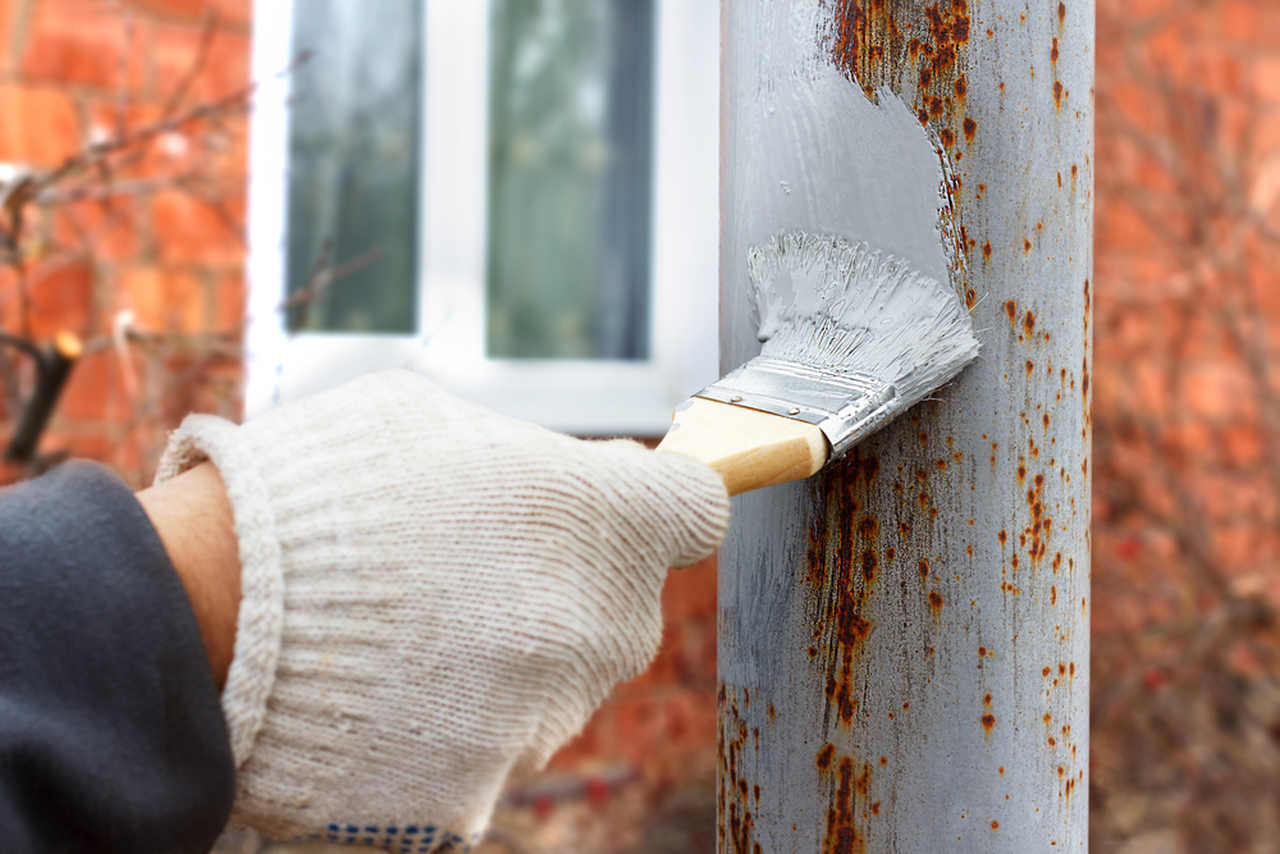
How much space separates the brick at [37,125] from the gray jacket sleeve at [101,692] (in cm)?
180

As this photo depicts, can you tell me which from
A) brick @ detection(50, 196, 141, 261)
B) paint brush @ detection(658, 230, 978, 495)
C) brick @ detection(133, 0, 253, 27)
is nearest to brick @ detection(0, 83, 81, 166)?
brick @ detection(50, 196, 141, 261)

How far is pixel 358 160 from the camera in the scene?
97.7 inches

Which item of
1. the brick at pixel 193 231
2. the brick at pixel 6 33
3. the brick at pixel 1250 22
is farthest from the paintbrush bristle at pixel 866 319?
the brick at pixel 1250 22

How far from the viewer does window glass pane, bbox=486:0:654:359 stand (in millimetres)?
2609

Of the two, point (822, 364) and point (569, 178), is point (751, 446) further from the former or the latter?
point (569, 178)

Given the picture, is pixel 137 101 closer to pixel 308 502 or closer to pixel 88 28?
pixel 88 28

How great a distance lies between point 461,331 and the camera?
98.1 inches

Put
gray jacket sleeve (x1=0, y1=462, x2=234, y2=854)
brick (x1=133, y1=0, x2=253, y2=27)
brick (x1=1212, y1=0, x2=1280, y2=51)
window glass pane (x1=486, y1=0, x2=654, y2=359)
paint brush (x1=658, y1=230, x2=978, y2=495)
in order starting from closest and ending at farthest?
gray jacket sleeve (x1=0, y1=462, x2=234, y2=854), paint brush (x1=658, y1=230, x2=978, y2=495), brick (x1=133, y1=0, x2=253, y2=27), window glass pane (x1=486, y1=0, x2=654, y2=359), brick (x1=1212, y1=0, x2=1280, y2=51)

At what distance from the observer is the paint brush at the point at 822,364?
25.3 inches

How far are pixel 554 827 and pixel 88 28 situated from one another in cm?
197

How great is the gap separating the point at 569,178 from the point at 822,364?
6.82 feet

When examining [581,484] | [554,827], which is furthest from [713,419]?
[554,827]

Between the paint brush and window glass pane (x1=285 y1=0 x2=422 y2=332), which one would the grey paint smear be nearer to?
the paint brush

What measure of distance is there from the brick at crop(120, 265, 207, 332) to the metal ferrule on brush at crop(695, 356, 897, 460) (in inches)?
70.6
